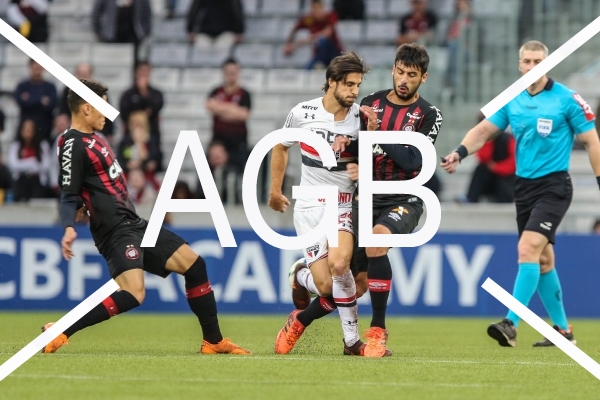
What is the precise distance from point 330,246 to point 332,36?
902cm

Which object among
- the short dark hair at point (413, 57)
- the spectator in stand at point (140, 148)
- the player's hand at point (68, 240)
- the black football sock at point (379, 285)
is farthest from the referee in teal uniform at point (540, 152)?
the spectator in stand at point (140, 148)

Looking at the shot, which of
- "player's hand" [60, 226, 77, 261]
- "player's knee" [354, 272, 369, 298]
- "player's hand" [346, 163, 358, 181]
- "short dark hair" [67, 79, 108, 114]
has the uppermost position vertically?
"short dark hair" [67, 79, 108, 114]

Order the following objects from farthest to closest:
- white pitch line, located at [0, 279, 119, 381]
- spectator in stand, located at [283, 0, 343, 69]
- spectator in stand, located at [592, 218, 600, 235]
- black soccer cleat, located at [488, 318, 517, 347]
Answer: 1. spectator in stand, located at [283, 0, 343, 69]
2. spectator in stand, located at [592, 218, 600, 235]
3. black soccer cleat, located at [488, 318, 517, 347]
4. white pitch line, located at [0, 279, 119, 381]

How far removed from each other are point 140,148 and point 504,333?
6.89 m

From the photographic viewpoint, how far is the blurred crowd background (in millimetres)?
14312

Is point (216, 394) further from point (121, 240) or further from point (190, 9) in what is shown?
point (190, 9)

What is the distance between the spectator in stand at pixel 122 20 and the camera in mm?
16484

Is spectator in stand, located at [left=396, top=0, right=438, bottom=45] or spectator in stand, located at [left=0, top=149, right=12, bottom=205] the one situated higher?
spectator in stand, located at [left=396, top=0, right=438, bottom=45]

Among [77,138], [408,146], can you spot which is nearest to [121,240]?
[77,138]

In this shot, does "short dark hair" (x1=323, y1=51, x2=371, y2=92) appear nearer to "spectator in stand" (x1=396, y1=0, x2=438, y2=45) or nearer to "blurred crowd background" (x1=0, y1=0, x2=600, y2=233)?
"blurred crowd background" (x1=0, y1=0, x2=600, y2=233)

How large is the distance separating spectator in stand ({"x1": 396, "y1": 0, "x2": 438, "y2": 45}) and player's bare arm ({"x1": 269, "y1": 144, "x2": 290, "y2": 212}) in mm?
8560

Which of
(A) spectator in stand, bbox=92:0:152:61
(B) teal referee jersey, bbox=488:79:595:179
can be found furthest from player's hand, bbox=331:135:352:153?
(A) spectator in stand, bbox=92:0:152:61

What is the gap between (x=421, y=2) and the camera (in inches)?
664

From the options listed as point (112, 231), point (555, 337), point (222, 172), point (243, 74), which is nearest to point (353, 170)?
point (112, 231)
